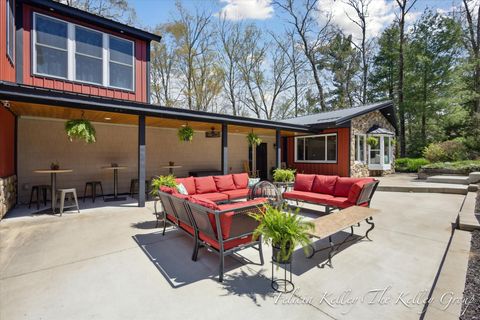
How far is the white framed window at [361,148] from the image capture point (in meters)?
11.5

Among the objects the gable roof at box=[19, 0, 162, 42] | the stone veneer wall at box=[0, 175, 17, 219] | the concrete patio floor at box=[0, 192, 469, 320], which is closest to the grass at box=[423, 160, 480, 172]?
the concrete patio floor at box=[0, 192, 469, 320]

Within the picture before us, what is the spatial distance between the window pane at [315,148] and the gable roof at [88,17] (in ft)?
28.0

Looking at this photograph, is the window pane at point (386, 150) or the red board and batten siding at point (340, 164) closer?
the red board and batten siding at point (340, 164)

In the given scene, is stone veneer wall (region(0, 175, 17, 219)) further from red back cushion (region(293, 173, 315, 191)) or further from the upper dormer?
red back cushion (region(293, 173, 315, 191))

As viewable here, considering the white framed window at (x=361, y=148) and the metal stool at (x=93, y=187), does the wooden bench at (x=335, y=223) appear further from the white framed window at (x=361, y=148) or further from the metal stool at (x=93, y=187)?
the white framed window at (x=361, y=148)

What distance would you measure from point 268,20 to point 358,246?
20.4 metres

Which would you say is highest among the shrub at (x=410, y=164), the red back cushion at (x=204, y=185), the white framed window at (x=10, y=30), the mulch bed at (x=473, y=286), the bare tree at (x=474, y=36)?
the bare tree at (x=474, y=36)

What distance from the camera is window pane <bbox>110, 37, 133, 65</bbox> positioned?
7.89 meters

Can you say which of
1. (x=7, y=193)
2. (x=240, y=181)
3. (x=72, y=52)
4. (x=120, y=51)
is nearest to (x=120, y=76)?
(x=120, y=51)

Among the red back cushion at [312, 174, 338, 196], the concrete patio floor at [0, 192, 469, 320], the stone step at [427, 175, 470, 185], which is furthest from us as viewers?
the stone step at [427, 175, 470, 185]

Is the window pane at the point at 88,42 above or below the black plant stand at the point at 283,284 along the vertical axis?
above

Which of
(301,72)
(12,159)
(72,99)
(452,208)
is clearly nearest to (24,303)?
(72,99)

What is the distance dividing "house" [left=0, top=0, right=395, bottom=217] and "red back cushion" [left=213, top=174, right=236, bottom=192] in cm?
135

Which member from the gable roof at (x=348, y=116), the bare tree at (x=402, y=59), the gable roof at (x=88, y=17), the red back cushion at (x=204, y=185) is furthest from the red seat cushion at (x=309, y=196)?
the bare tree at (x=402, y=59)
